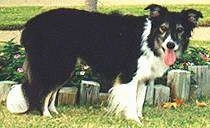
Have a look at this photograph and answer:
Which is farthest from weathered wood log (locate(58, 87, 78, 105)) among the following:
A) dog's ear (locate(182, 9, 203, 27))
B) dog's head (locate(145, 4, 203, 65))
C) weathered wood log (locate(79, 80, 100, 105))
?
dog's ear (locate(182, 9, 203, 27))

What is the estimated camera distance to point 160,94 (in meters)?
8.89

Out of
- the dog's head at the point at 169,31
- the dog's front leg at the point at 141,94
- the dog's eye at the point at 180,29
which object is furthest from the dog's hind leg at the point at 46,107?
the dog's eye at the point at 180,29

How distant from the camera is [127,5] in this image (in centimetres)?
2250

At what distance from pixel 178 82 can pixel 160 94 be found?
0.35m

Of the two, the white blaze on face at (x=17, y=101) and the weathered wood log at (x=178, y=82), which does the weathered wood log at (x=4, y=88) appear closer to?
the white blaze on face at (x=17, y=101)

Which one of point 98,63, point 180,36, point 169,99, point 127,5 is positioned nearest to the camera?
point 180,36

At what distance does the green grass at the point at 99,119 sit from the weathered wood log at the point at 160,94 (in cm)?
22

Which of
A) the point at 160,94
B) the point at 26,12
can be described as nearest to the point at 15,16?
the point at 26,12

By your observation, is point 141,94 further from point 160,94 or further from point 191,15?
point 191,15

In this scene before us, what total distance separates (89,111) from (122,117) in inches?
18.4

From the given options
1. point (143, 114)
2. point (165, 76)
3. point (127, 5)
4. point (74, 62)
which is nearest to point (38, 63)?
point (74, 62)

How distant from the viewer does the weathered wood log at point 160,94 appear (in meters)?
8.87

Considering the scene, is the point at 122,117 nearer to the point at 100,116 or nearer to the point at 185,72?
the point at 100,116

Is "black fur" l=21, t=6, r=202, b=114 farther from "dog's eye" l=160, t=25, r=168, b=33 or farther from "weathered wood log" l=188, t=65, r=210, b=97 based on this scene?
"weathered wood log" l=188, t=65, r=210, b=97
